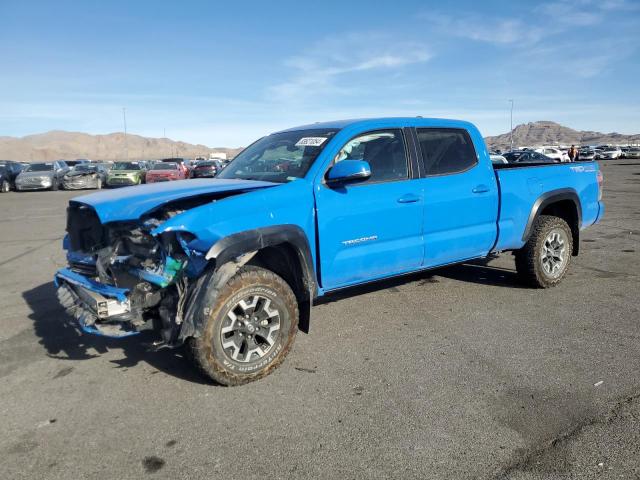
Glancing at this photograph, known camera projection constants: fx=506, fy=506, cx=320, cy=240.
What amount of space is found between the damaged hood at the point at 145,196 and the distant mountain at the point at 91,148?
12867 cm

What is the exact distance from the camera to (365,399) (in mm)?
3436

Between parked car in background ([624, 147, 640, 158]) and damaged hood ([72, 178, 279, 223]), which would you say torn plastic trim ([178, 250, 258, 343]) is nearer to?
damaged hood ([72, 178, 279, 223])

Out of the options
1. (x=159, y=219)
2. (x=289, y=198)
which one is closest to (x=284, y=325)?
(x=289, y=198)

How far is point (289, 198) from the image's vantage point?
3871mm

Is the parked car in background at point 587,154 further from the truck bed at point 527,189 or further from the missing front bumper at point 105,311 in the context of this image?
the missing front bumper at point 105,311

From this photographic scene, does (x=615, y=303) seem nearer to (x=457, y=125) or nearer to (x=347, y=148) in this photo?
(x=457, y=125)

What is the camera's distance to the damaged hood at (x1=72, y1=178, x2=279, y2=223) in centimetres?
354

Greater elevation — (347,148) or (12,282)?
(347,148)

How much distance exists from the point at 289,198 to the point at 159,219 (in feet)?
3.16

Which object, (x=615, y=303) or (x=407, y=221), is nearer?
(x=407, y=221)

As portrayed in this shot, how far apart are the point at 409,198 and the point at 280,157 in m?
1.24

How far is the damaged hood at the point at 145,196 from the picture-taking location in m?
3.54

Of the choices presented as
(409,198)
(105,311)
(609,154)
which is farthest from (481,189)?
(609,154)

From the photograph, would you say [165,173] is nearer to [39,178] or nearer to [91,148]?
[39,178]
